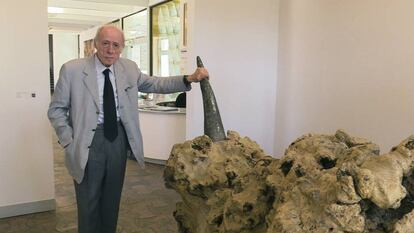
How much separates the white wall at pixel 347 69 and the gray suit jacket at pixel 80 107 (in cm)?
159

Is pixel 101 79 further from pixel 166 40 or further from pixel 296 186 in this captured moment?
pixel 166 40

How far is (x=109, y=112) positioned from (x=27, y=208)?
1953 millimetres

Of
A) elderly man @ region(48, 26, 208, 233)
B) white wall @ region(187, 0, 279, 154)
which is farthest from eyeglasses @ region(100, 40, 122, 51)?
white wall @ region(187, 0, 279, 154)

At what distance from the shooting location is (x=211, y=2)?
3.86m

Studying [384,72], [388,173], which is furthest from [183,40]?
[388,173]

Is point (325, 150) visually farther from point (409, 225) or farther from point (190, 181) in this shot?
point (190, 181)

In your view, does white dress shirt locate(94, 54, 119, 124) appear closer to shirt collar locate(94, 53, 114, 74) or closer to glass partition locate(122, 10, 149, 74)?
shirt collar locate(94, 53, 114, 74)

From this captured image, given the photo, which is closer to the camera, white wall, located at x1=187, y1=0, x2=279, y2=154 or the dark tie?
the dark tie

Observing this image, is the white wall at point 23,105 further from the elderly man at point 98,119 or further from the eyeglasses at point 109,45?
the eyeglasses at point 109,45

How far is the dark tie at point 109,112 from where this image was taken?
1.99 m

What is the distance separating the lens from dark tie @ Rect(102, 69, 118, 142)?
6.54 ft

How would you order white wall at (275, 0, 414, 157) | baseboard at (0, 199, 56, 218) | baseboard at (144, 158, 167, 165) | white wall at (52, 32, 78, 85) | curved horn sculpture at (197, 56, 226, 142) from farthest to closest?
white wall at (52, 32, 78, 85), baseboard at (144, 158, 167, 165), baseboard at (0, 199, 56, 218), white wall at (275, 0, 414, 157), curved horn sculpture at (197, 56, 226, 142)

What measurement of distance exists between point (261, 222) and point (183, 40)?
426 cm

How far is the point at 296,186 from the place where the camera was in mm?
869
